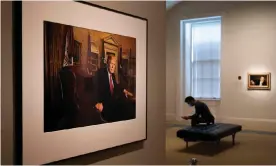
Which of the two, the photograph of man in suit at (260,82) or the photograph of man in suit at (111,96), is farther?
the photograph of man in suit at (260,82)

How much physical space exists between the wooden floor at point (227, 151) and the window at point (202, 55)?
2603mm

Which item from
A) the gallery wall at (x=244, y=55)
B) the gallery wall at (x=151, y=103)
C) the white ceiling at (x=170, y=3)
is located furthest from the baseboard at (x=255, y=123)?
the gallery wall at (x=151, y=103)

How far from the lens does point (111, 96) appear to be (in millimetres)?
2574

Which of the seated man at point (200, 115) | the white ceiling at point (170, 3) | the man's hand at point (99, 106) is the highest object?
the white ceiling at point (170, 3)

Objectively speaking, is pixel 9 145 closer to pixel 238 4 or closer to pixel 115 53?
pixel 115 53

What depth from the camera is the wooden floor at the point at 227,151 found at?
525cm

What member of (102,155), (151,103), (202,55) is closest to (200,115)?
(202,55)

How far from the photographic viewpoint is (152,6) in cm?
312

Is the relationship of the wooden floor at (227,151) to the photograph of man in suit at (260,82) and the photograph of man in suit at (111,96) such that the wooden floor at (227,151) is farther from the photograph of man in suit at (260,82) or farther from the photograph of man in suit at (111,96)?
the photograph of man in suit at (111,96)

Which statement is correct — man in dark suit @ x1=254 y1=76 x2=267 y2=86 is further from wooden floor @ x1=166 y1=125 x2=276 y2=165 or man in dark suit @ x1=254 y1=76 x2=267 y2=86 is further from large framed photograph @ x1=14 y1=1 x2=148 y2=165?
large framed photograph @ x1=14 y1=1 x2=148 y2=165

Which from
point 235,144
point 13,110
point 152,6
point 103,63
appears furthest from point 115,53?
point 235,144

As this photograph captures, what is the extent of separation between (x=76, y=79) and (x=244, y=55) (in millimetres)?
8014

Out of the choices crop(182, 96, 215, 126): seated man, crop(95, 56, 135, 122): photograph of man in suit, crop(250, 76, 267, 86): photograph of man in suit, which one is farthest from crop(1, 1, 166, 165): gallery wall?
crop(250, 76, 267, 86): photograph of man in suit

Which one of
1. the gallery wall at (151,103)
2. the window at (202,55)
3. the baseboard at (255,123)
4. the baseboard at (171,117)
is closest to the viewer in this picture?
the gallery wall at (151,103)
